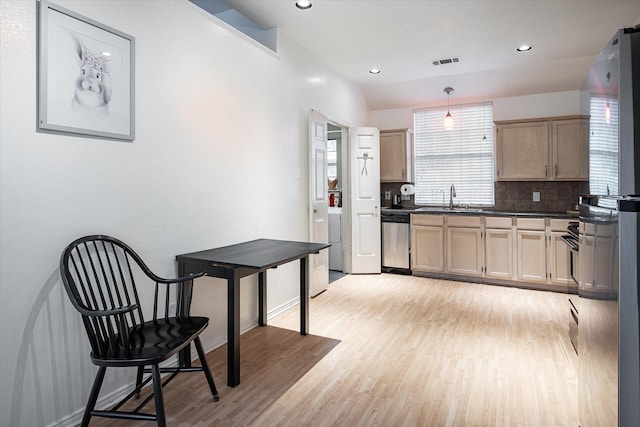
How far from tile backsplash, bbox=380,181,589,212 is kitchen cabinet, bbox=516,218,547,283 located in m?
0.69

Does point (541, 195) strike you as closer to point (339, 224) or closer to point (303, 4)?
point (339, 224)

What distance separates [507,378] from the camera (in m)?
2.52

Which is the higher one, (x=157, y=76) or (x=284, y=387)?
(x=157, y=76)

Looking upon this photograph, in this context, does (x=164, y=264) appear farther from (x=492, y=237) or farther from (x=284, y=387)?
(x=492, y=237)

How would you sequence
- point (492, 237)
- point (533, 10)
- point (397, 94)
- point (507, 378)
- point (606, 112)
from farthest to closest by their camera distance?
point (397, 94)
point (492, 237)
point (533, 10)
point (507, 378)
point (606, 112)

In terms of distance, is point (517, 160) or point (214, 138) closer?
point (214, 138)

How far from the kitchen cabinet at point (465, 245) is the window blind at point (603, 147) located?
335cm

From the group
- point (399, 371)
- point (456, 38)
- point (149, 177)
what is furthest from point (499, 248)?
point (149, 177)

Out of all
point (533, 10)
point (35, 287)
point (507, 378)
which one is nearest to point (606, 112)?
point (507, 378)

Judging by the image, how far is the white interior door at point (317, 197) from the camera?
4.28 meters

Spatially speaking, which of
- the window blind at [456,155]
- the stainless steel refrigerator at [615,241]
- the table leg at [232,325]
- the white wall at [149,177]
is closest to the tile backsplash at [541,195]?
the window blind at [456,155]

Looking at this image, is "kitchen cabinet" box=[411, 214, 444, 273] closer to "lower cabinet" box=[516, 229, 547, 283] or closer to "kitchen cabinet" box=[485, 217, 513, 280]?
"kitchen cabinet" box=[485, 217, 513, 280]

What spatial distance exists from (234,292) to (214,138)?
1.30 metres

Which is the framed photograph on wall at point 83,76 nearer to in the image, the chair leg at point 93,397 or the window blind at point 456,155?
the chair leg at point 93,397
